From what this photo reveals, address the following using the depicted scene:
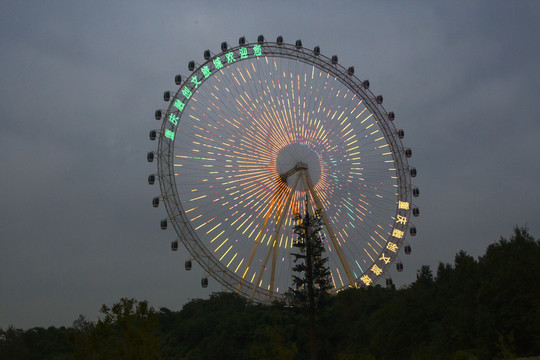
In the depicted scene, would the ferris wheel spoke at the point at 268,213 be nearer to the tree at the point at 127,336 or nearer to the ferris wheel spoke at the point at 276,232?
the ferris wheel spoke at the point at 276,232

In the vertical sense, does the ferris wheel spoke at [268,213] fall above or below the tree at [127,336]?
above

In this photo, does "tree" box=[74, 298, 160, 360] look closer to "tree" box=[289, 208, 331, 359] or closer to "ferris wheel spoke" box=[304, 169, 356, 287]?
"tree" box=[289, 208, 331, 359]

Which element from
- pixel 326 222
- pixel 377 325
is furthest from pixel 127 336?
pixel 377 325

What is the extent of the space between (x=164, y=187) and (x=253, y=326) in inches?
1022

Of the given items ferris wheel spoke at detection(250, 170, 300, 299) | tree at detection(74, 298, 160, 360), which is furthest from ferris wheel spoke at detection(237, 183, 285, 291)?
tree at detection(74, 298, 160, 360)

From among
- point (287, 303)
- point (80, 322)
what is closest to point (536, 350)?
point (287, 303)

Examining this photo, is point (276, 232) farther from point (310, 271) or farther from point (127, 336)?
point (127, 336)

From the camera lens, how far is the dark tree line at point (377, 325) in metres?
21.6

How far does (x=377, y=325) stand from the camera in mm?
48031

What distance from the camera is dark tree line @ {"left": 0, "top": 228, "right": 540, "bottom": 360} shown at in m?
21.6

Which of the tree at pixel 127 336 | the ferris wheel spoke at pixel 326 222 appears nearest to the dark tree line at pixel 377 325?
the tree at pixel 127 336

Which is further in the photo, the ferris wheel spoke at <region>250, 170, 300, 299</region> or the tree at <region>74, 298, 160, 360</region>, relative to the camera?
the ferris wheel spoke at <region>250, 170, 300, 299</region>

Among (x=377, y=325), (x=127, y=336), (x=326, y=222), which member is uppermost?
(x=326, y=222)

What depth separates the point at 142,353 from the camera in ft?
64.1
